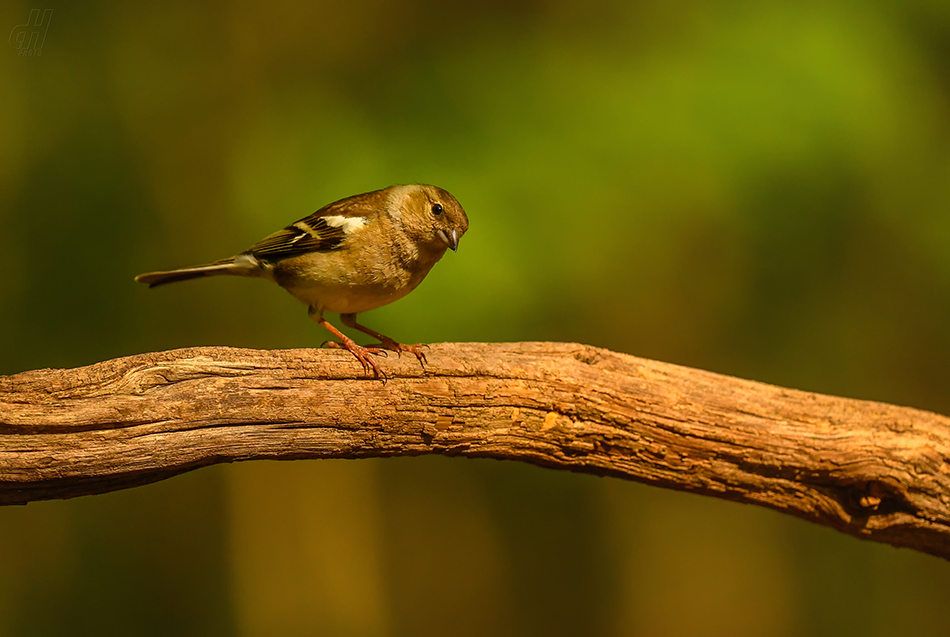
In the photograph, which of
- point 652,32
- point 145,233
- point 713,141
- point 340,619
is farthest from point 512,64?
point 340,619

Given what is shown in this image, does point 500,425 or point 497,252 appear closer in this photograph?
point 500,425

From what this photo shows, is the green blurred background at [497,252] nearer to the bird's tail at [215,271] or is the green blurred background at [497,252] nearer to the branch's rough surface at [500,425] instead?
the bird's tail at [215,271]

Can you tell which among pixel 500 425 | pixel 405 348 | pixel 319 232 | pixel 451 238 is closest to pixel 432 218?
pixel 451 238

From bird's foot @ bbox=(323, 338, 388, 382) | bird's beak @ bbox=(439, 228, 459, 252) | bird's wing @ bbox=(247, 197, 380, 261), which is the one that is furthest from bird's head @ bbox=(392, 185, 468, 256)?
bird's foot @ bbox=(323, 338, 388, 382)

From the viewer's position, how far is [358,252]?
A: 3.37 meters

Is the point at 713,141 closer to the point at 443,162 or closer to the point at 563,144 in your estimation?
the point at 563,144

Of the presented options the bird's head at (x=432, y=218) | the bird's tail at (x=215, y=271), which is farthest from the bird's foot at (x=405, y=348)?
the bird's tail at (x=215, y=271)

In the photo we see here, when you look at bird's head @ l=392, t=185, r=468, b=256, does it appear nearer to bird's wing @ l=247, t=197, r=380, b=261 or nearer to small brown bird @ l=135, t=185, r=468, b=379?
small brown bird @ l=135, t=185, r=468, b=379

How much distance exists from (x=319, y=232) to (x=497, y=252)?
3.35 ft

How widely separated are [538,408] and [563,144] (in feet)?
6.28

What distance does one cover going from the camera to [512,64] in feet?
14.4

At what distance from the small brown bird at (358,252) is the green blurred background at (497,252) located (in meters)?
0.50

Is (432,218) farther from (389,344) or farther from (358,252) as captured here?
(389,344)

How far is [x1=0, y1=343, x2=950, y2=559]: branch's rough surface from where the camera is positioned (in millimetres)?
2463
